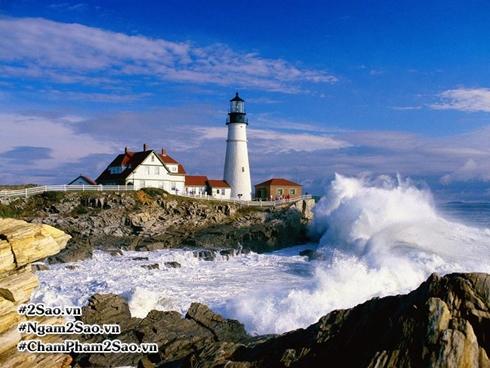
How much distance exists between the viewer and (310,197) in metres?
42.8

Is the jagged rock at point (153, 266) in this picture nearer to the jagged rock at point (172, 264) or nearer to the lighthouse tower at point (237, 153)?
the jagged rock at point (172, 264)

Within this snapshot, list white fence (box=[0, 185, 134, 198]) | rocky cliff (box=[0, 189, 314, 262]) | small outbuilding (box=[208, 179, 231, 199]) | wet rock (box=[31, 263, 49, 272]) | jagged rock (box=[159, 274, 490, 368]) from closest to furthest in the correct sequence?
jagged rock (box=[159, 274, 490, 368]) → wet rock (box=[31, 263, 49, 272]) → rocky cliff (box=[0, 189, 314, 262]) → white fence (box=[0, 185, 134, 198]) → small outbuilding (box=[208, 179, 231, 199])

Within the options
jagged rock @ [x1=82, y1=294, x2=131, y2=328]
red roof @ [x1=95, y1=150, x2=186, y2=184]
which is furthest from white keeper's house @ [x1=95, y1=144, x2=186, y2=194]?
jagged rock @ [x1=82, y1=294, x2=131, y2=328]

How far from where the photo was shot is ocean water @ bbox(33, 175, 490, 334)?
15.0 metres

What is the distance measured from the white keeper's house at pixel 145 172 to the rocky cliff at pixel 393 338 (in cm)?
2776

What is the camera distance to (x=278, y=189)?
44.2 meters

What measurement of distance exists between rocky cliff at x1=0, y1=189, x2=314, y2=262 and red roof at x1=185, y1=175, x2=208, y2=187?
604 centimetres

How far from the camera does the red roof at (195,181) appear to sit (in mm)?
41344

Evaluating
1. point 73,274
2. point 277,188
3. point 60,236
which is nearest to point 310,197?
point 277,188

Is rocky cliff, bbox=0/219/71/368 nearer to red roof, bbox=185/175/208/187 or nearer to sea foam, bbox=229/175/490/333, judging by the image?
sea foam, bbox=229/175/490/333

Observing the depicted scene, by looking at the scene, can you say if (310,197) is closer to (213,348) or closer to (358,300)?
(358,300)

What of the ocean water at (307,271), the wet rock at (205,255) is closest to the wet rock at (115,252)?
the ocean water at (307,271)

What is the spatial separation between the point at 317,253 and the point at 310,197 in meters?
16.0

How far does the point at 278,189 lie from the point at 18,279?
35972 mm
